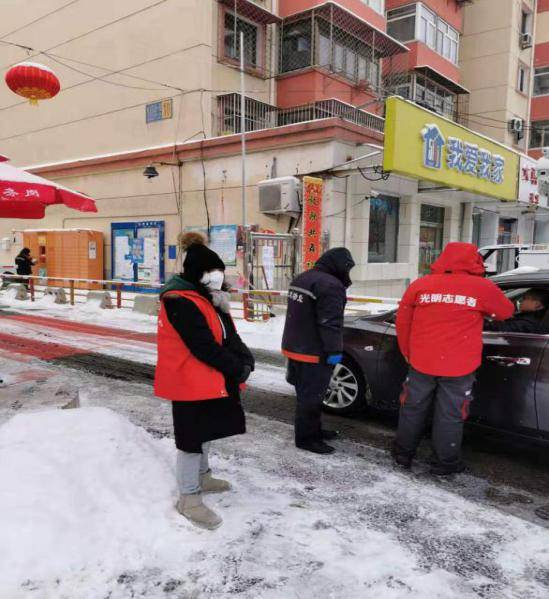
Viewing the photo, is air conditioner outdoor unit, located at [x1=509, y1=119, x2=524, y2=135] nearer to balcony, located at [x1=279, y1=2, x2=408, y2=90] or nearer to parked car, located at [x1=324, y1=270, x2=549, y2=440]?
balcony, located at [x1=279, y1=2, x2=408, y2=90]

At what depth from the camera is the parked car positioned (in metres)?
3.80

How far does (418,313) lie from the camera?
3932 millimetres

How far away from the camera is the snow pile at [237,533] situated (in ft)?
8.51

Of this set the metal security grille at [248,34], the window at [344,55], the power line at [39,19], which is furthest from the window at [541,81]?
the power line at [39,19]

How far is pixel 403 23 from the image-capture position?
2133 cm

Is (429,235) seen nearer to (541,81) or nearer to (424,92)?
(424,92)

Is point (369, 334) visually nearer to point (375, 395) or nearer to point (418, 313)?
point (375, 395)

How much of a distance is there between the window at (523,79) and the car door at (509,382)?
87.9 feet

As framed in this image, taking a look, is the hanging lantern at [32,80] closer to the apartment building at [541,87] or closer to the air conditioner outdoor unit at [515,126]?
the air conditioner outdoor unit at [515,126]

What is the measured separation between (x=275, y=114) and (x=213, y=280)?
52.7 ft

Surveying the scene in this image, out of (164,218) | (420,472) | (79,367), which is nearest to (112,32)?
(164,218)

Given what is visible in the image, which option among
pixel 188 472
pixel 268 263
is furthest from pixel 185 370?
pixel 268 263

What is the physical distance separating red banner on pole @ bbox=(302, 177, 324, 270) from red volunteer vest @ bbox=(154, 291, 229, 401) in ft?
32.9

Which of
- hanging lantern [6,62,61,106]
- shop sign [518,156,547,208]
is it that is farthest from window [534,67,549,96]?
hanging lantern [6,62,61,106]
